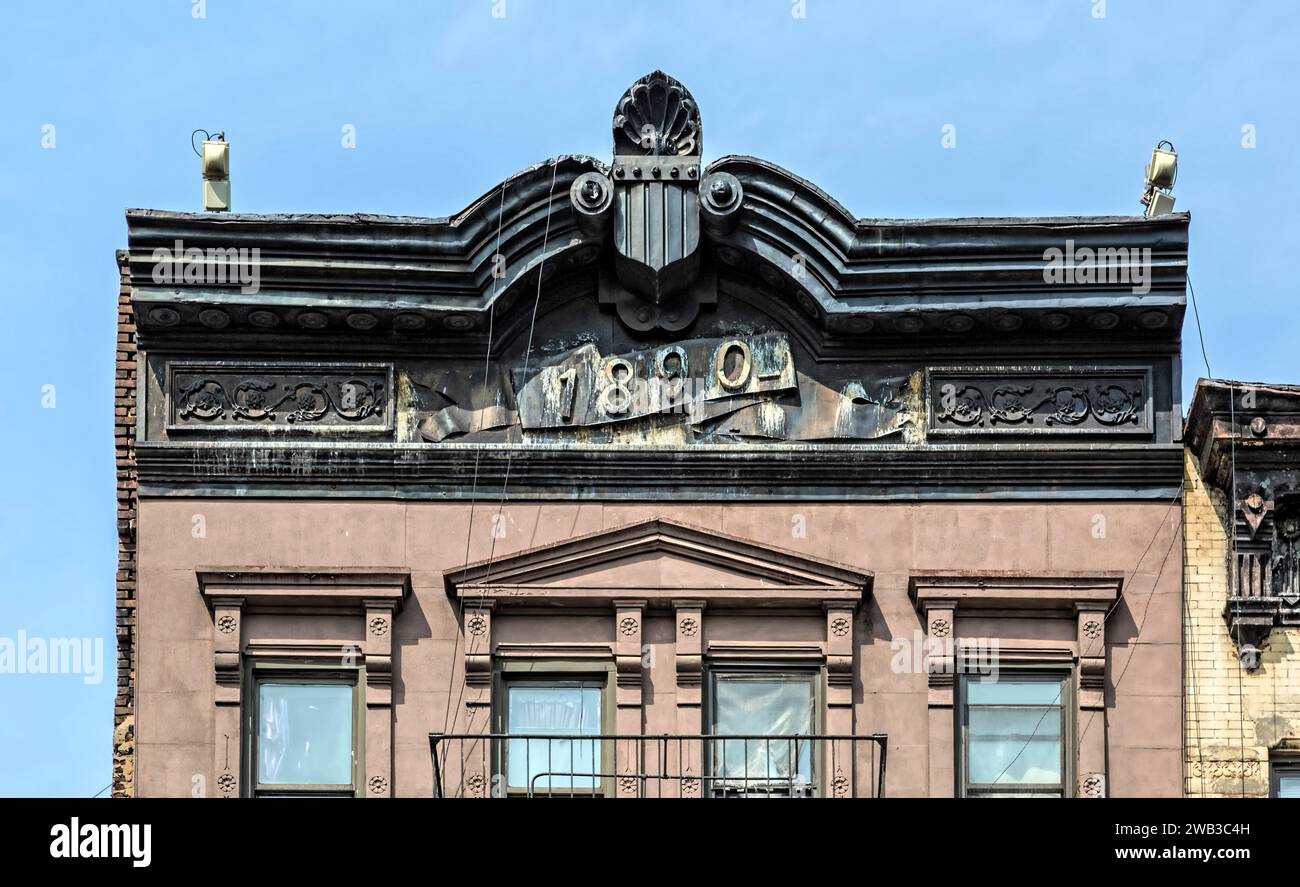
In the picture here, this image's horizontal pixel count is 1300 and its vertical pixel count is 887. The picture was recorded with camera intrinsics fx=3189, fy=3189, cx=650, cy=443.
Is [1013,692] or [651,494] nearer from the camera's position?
[1013,692]

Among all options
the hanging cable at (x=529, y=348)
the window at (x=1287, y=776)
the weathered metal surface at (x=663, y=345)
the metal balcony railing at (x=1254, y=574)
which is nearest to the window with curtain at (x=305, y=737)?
the hanging cable at (x=529, y=348)

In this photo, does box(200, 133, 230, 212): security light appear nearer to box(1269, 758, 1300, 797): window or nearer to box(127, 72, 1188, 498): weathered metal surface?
box(127, 72, 1188, 498): weathered metal surface

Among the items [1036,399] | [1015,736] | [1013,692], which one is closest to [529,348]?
[1036,399]

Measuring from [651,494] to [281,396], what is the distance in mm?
2870

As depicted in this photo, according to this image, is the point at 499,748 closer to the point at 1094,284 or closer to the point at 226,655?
the point at 226,655

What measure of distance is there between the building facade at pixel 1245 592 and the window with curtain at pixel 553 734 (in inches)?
169

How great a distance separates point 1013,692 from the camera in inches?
917

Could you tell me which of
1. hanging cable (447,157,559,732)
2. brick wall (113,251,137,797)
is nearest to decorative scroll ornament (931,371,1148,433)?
hanging cable (447,157,559,732)

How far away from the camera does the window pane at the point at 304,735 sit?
23.0 metres

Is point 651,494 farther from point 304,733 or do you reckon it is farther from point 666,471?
point 304,733

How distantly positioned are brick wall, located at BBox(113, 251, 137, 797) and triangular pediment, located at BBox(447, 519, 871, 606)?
256cm

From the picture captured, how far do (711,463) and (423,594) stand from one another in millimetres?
2334
